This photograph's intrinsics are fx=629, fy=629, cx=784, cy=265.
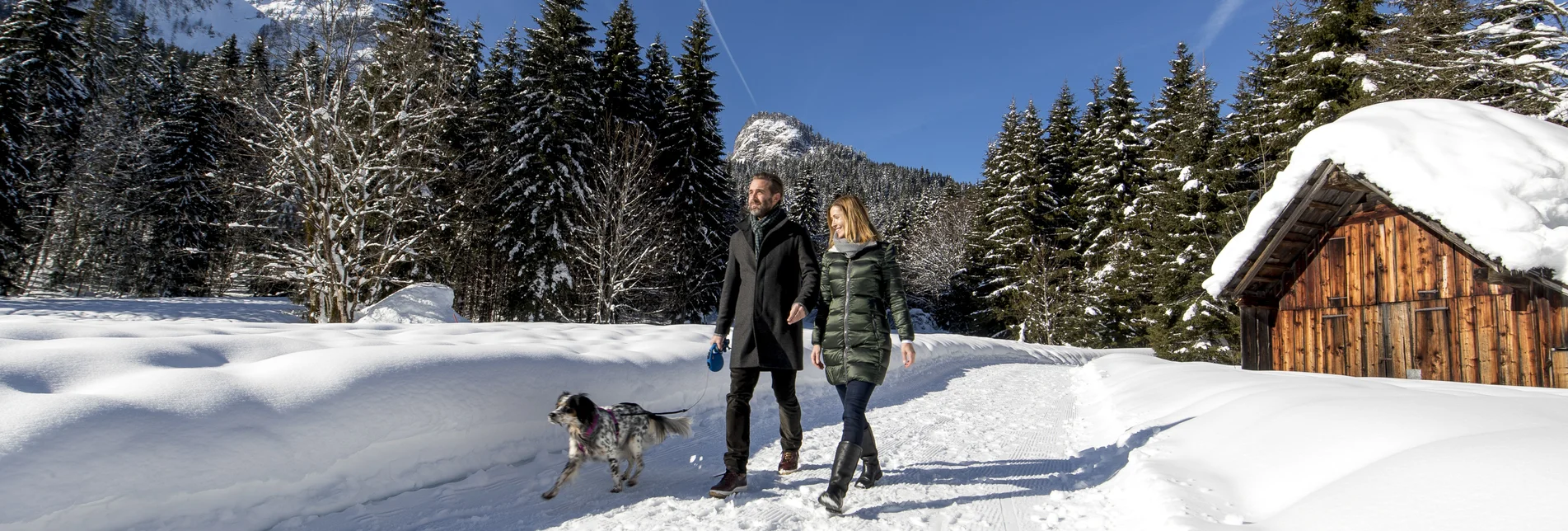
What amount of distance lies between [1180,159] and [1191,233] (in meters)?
3.08

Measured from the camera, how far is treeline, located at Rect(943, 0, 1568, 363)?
13.7 meters

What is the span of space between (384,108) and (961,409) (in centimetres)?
1459

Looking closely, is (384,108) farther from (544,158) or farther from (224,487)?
(224,487)

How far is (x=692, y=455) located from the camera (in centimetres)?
505

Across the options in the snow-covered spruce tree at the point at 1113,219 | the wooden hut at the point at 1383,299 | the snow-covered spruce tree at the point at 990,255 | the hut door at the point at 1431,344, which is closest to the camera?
the wooden hut at the point at 1383,299

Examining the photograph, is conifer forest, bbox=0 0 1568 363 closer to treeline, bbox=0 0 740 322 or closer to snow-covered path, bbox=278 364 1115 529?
treeline, bbox=0 0 740 322

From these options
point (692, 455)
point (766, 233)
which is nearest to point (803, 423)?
point (692, 455)

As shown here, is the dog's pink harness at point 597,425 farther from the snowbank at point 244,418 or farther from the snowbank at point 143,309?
the snowbank at point 143,309

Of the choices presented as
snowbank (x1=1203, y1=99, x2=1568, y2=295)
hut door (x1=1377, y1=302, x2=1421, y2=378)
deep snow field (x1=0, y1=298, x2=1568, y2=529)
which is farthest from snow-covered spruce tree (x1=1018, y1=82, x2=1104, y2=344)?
deep snow field (x1=0, y1=298, x2=1568, y2=529)

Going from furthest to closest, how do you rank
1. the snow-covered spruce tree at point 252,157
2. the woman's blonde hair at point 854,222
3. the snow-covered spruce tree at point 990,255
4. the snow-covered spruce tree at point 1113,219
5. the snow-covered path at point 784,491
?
the snow-covered spruce tree at point 990,255
the snow-covered spruce tree at point 1113,219
the snow-covered spruce tree at point 252,157
the woman's blonde hair at point 854,222
the snow-covered path at point 784,491

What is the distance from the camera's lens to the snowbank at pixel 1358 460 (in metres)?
2.36

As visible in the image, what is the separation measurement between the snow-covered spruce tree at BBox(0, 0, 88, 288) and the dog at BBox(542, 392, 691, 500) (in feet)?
99.8

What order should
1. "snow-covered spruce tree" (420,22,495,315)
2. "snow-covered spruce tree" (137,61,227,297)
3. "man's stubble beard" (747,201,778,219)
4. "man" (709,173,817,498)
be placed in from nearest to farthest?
"man" (709,173,817,498) → "man's stubble beard" (747,201,778,219) → "snow-covered spruce tree" (420,22,495,315) → "snow-covered spruce tree" (137,61,227,297)

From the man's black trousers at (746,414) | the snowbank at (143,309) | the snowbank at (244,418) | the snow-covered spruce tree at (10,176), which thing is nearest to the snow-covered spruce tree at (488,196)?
the snowbank at (143,309)
